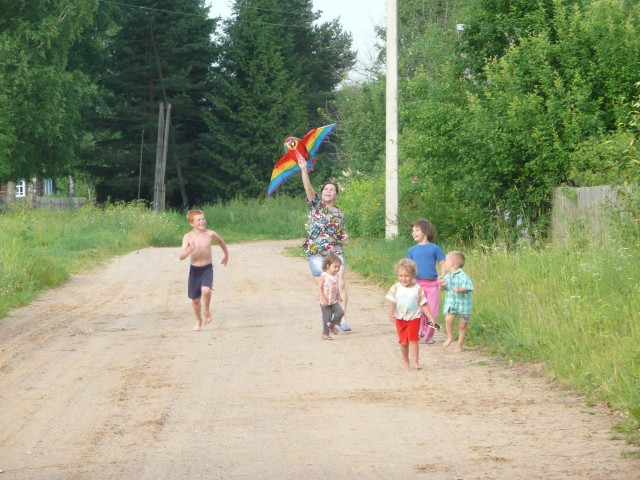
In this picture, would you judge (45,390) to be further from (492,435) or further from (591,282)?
(591,282)

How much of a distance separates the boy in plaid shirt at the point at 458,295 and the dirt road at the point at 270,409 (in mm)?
381

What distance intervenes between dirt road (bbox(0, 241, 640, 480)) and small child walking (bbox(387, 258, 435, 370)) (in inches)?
10.0

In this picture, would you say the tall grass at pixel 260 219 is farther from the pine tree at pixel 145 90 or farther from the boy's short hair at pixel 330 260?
the boy's short hair at pixel 330 260

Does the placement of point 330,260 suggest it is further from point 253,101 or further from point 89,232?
point 253,101

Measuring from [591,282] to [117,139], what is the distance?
50.2 meters

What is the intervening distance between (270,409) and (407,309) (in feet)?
8.09

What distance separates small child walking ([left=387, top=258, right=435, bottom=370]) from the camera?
33.2ft

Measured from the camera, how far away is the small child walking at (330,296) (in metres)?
12.3

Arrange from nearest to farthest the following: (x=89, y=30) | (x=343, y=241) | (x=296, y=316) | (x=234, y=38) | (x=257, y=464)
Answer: (x=257, y=464) < (x=343, y=241) < (x=296, y=316) < (x=89, y=30) < (x=234, y=38)

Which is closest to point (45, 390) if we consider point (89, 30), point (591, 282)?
point (591, 282)

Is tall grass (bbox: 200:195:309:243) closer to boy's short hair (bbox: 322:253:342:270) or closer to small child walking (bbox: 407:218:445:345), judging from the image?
boy's short hair (bbox: 322:253:342:270)

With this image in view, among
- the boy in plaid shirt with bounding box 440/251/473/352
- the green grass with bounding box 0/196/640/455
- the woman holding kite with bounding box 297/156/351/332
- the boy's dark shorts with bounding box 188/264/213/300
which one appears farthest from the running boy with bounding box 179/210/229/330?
the boy in plaid shirt with bounding box 440/251/473/352

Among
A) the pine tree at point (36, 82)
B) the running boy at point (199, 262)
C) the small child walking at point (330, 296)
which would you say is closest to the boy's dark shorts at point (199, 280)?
the running boy at point (199, 262)

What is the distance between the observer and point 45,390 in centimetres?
916
